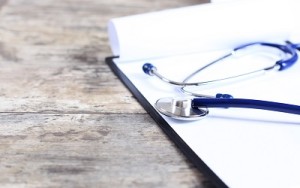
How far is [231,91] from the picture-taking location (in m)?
0.53

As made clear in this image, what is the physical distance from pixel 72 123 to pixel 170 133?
0.34ft

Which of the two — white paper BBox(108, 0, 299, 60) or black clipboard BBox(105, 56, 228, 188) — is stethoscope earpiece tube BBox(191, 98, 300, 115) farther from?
white paper BBox(108, 0, 299, 60)

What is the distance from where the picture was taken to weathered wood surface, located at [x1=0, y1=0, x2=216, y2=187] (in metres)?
0.38

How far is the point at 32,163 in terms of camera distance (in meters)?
0.39

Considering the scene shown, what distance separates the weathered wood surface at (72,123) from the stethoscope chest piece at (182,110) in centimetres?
2

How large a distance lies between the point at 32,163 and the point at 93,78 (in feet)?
0.67

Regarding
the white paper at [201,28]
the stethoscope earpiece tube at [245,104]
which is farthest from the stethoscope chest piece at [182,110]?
the white paper at [201,28]

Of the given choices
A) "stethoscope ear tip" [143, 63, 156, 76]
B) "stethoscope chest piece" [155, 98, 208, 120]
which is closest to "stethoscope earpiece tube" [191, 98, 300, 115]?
"stethoscope chest piece" [155, 98, 208, 120]

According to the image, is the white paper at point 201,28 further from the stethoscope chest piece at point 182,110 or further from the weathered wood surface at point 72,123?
the stethoscope chest piece at point 182,110

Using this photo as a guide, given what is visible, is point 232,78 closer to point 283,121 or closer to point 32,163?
point 283,121

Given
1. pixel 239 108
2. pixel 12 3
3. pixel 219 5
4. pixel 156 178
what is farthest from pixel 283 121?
pixel 12 3

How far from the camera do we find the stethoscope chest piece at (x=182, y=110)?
0.45 metres

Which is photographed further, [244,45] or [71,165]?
[244,45]

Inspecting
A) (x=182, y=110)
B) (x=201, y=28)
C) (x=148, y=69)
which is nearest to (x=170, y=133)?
(x=182, y=110)
